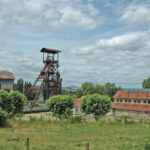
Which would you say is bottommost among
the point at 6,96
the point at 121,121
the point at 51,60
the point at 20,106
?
the point at 121,121

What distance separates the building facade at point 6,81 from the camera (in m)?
51.2

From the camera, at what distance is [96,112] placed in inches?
1483

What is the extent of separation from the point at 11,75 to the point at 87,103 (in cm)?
2821

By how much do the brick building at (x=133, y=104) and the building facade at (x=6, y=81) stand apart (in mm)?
31154

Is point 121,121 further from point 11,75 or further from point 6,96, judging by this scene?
point 11,75

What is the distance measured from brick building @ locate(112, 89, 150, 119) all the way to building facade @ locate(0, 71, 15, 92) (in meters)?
31.2

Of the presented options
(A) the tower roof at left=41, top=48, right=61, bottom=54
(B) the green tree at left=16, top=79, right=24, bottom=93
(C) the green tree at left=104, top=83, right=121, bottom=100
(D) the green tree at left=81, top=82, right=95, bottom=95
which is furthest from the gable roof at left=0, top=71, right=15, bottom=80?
(C) the green tree at left=104, top=83, right=121, bottom=100

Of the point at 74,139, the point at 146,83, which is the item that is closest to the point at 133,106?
the point at 74,139

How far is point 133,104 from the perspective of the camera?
158 ft

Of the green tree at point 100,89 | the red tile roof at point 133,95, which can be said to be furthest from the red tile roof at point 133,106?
the green tree at point 100,89

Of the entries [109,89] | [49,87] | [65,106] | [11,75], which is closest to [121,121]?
[65,106]

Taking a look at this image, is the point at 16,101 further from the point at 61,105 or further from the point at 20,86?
the point at 20,86

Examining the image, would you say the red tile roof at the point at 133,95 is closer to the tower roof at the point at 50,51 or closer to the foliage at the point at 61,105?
the foliage at the point at 61,105

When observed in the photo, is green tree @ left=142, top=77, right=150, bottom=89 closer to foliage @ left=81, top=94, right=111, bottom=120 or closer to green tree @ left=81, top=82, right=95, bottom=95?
green tree @ left=81, top=82, right=95, bottom=95
